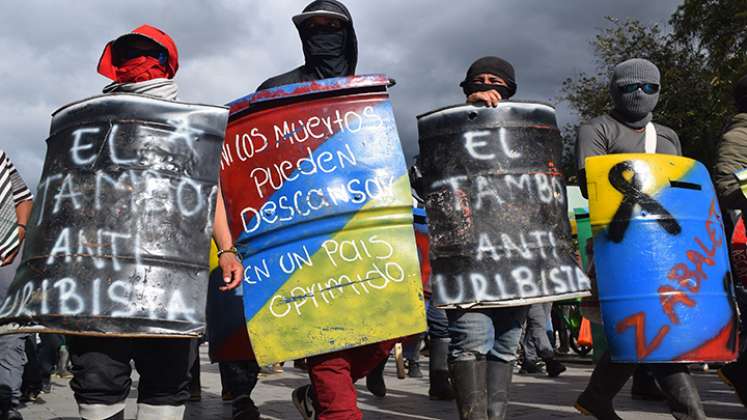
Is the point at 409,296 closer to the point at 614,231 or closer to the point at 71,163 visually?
the point at 614,231

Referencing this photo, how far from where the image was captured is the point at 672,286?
3480mm

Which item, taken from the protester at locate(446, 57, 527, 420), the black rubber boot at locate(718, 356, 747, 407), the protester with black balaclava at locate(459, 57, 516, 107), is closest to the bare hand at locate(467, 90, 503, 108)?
the protester at locate(446, 57, 527, 420)

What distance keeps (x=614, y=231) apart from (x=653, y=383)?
2278mm

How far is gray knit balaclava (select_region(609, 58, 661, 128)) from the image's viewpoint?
407cm

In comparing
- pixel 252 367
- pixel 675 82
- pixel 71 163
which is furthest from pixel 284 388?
pixel 675 82

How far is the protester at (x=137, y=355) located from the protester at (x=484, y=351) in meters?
1.27

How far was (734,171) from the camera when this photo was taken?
4156 millimetres

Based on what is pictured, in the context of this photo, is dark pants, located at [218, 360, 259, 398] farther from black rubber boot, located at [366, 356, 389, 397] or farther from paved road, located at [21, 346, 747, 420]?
black rubber boot, located at [366, 356, 389, 397]

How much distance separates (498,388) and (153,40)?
2.14 metres

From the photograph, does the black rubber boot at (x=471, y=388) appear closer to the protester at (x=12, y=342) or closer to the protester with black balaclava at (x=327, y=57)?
the protester with black balaclava at (x=327, y=57)

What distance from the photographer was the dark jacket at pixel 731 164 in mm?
4113

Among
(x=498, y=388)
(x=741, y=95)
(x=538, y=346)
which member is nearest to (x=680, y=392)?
(x=498, y=388)

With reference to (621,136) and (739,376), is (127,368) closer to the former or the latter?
(621,136)

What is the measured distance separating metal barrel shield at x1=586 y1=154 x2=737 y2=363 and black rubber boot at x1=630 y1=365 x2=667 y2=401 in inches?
73.6
